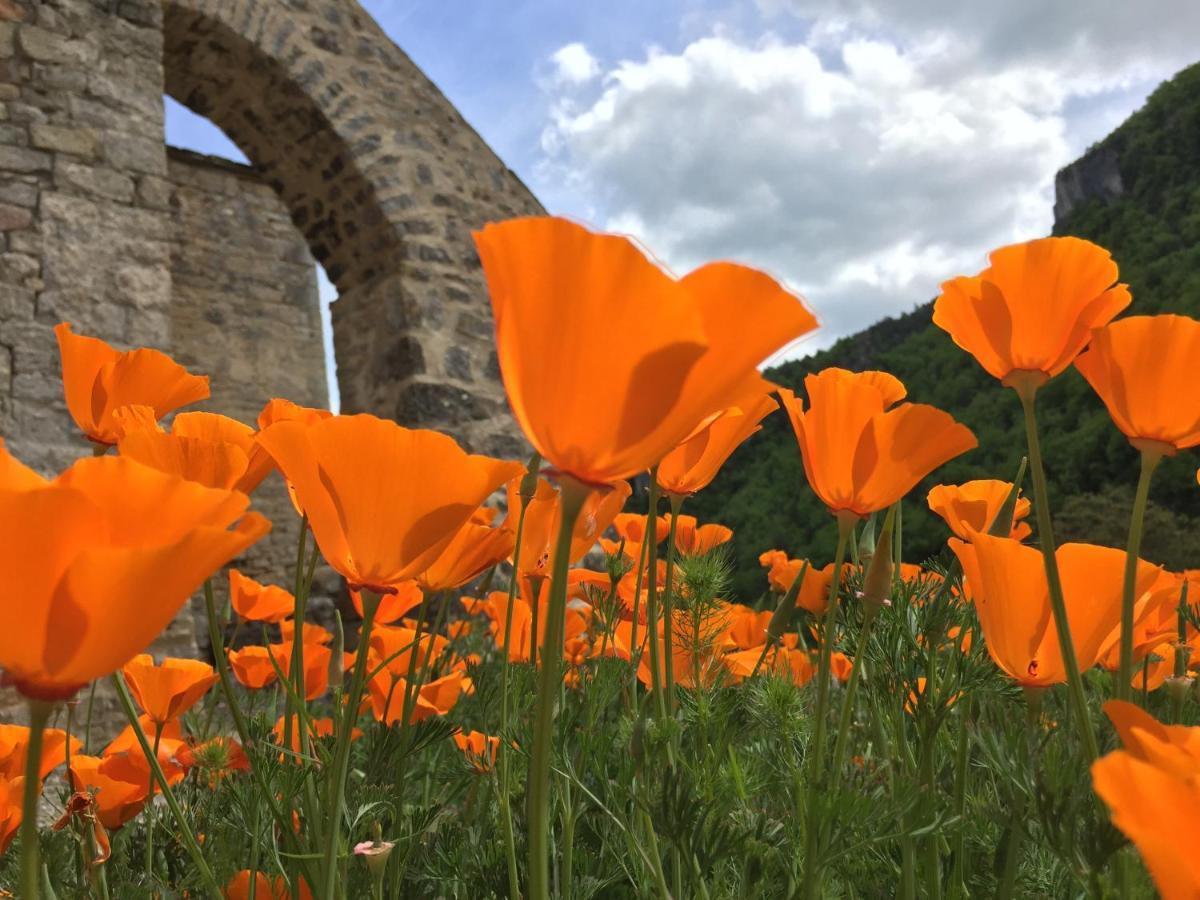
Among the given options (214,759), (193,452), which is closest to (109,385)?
(193,452)

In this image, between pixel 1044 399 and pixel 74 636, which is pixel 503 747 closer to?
pixel 74 636

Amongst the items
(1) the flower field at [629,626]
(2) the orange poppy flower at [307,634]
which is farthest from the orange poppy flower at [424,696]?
(2) the orange poppy flower at [307,634]

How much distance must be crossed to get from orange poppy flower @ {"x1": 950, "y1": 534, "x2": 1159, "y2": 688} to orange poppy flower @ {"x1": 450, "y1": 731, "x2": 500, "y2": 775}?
1.57ft

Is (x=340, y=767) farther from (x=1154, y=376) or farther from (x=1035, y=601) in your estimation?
(x=1154, y=376)

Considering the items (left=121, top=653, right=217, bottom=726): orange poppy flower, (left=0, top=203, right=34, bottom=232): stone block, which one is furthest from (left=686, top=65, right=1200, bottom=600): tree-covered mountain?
(left=121, top=653, right=217, bottom=726): orange poppy flower

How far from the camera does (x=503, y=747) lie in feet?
2.56

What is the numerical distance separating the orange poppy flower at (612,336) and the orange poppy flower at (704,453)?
0.41 metres

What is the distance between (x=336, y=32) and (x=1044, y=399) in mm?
16265

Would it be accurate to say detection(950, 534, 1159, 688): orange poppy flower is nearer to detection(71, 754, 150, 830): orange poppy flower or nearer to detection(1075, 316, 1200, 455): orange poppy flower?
detection(1075, 316, 1200, 455): orange poppy flower

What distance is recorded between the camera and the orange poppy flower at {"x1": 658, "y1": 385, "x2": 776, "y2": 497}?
88cm

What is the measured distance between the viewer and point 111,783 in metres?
0.98

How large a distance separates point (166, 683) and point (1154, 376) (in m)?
1.03

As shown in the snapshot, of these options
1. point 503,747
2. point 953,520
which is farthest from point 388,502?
point 953,520

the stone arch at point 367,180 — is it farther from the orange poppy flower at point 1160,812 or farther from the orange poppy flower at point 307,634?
the orange poppy flower at point 1160,812
